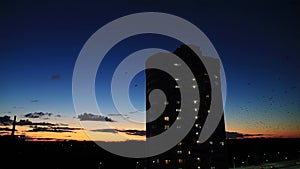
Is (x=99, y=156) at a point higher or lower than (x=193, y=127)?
lower

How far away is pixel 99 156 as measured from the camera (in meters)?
154

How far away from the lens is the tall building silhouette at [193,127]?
242 ft

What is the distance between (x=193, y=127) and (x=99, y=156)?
96.1 metres

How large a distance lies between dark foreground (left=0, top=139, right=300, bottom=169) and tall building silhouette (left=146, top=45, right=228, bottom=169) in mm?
40070

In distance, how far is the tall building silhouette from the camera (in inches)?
2898

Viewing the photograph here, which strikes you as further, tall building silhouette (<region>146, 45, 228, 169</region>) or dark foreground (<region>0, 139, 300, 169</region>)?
dark foreground (<region>0, 139, 300, 169</region>)

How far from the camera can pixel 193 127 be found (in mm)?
76688

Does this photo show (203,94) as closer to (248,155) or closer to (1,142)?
Answer: (248,155)

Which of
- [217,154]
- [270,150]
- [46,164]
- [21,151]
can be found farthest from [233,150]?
[21,151]

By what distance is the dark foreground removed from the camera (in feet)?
401

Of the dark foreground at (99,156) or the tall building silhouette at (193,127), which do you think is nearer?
the tall building silhouette at (193,127)

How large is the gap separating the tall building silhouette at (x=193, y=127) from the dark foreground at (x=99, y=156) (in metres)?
40.1

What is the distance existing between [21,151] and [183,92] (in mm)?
111525

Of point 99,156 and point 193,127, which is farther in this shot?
point 99,156
